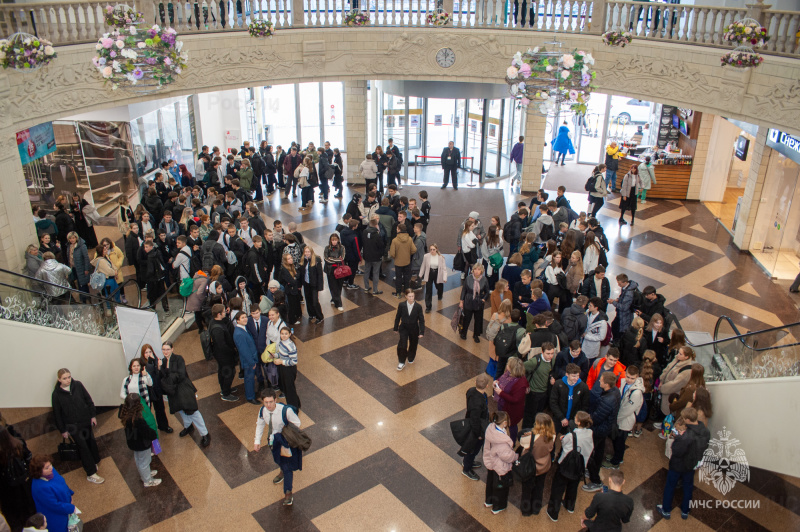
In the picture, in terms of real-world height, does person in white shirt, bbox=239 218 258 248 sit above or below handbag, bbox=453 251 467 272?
above

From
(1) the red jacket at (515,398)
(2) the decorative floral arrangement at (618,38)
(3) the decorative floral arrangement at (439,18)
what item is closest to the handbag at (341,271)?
(1) the red jacket at (515,398)

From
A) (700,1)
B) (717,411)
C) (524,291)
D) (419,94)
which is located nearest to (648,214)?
(700,1)

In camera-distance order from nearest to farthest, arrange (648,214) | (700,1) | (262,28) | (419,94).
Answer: (262,28), (700,1), (648,214), (419,94)

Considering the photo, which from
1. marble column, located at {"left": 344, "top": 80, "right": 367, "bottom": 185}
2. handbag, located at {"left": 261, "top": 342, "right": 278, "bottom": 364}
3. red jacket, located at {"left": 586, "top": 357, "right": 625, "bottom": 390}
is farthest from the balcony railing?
red jacket, located at {"left": 586, "top": 357, "right": 625, "bottom": 390}

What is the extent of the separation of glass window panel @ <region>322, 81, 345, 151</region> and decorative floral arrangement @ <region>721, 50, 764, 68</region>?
12.5 meters

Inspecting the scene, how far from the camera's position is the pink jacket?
237 inches

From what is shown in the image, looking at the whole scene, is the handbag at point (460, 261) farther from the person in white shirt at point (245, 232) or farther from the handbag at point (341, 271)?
the person in white shirt at point (245, 232)

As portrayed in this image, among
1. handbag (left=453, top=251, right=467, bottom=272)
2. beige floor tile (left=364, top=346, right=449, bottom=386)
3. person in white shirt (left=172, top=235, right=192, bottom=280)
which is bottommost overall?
beige floor tile (left=364, top=346, right=449, bottom=386)

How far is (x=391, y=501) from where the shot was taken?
6672 mm

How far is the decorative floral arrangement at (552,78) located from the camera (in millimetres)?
7520

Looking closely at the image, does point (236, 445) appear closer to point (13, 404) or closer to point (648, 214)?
point (13, 404)

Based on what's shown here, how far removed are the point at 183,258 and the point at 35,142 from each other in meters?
4.55

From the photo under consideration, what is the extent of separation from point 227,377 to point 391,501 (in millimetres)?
2757

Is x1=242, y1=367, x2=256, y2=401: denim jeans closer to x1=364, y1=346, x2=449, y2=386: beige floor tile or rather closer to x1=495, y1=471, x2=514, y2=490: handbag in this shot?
x1=364, y1=346, x2=449, y2=386: beige floor tile
